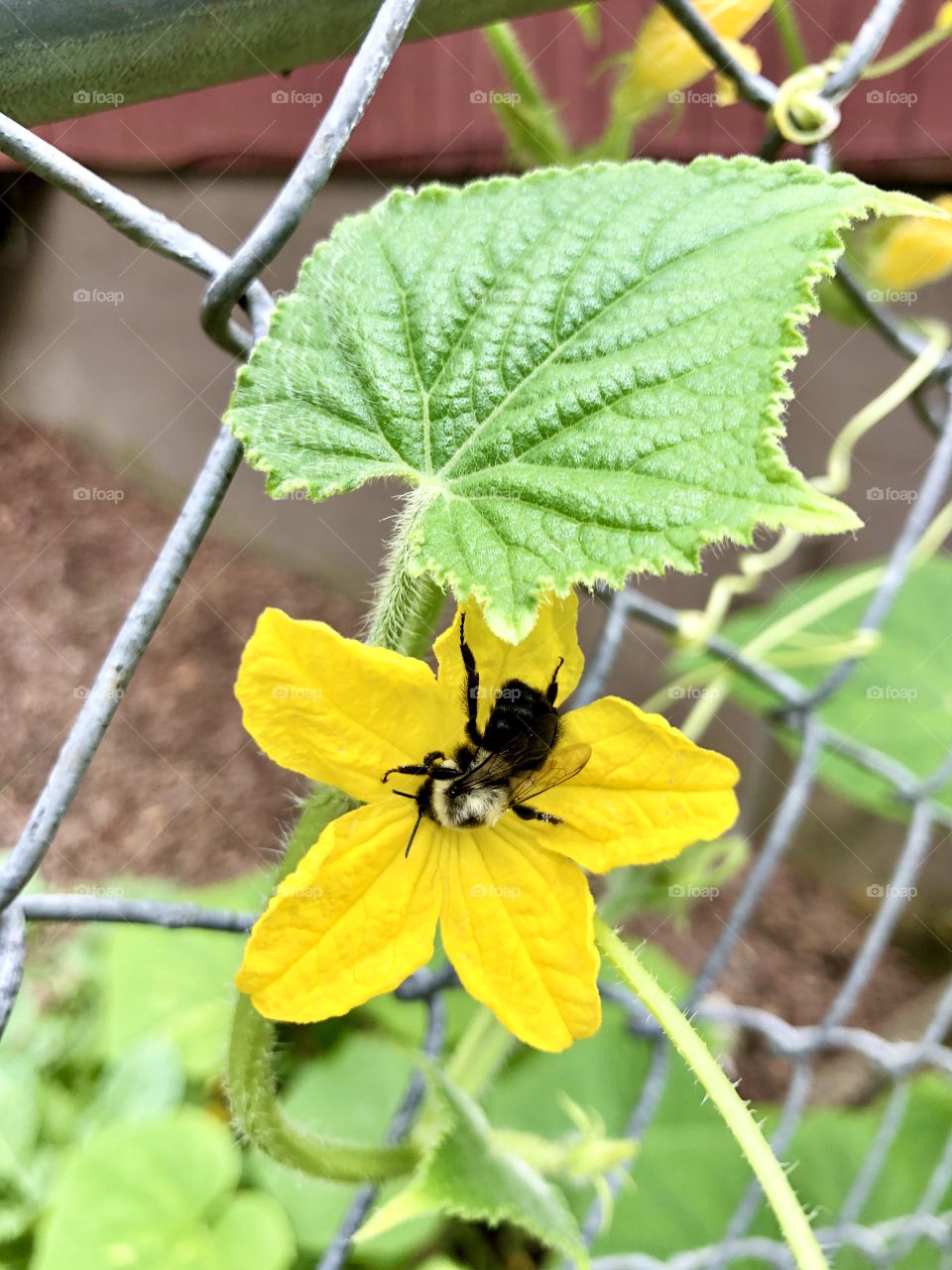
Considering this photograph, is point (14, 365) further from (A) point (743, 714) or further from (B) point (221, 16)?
(B) point (221, 16)

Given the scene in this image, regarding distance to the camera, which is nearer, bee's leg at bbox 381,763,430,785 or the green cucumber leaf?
bee's leg at bbox 381,763,430,785

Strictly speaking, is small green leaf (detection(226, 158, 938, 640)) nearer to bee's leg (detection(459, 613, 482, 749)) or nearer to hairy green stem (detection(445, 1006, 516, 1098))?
bee's leg (detection(459, 613, 482, 749))

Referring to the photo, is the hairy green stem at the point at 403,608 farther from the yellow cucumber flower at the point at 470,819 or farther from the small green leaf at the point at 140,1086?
the small green leaf at the point at 140,1086

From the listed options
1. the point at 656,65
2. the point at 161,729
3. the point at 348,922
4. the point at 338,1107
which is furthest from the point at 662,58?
the point at 161,729

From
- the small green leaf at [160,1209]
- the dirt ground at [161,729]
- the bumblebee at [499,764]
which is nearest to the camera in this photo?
the bumblebee at [499,764]

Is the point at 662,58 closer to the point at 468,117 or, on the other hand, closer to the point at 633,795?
the point at 633,795

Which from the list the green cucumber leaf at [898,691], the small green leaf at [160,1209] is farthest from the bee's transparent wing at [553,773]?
the green cucumber leaf at [898,691]

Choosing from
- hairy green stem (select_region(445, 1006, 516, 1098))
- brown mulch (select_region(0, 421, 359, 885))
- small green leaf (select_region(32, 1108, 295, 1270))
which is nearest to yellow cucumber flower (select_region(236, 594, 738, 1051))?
Answer: hairy green stem (select_region(445, 1006, 516, 1098))
